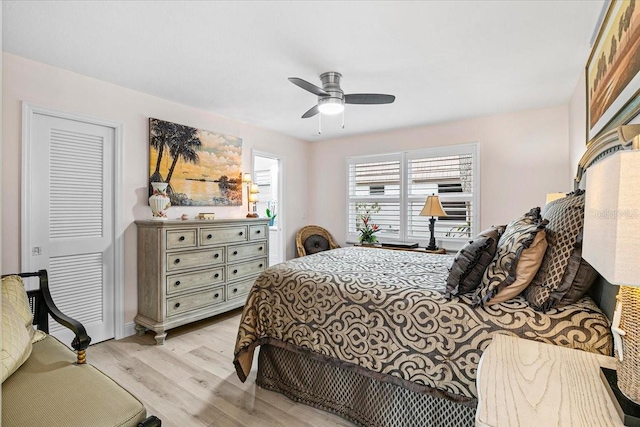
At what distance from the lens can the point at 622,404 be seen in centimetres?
86

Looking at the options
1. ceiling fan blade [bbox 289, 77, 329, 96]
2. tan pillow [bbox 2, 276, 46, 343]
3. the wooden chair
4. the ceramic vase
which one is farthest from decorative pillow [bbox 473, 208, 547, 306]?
the wooden chair

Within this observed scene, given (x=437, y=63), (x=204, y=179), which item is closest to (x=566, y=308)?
(x=437, y=63)

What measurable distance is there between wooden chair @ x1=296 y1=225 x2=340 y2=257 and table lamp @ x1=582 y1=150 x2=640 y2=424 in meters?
4.45

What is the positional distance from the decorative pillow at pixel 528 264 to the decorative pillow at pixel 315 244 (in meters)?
3.78

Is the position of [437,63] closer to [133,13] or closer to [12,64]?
[133,13]

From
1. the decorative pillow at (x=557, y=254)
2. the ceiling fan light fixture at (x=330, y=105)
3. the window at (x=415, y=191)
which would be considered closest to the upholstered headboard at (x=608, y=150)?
the decorative pillow at (x=557, y=254)

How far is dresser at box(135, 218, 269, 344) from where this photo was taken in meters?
3.15

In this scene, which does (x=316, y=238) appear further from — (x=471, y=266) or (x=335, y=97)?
(x=471, y=266)

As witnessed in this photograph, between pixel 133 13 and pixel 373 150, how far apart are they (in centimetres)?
373

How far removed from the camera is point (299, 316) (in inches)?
86.0

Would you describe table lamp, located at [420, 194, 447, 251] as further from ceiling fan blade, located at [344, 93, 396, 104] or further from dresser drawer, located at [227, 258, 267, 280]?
dresser drawer, located at [227, 258, 267, 280]

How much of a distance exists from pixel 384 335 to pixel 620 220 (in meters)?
1.34

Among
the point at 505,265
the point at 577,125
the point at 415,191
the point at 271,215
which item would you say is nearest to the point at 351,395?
the point at 505,265

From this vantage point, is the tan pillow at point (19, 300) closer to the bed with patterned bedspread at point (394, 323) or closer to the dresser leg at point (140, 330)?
the bed with patterned bedspread at point (394, 323)
